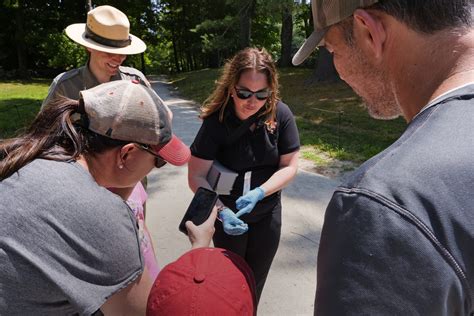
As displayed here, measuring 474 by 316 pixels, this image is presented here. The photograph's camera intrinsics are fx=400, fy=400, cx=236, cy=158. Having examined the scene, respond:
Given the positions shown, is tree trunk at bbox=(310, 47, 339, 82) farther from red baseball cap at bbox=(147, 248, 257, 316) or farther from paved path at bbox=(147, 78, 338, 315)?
red baseball cap at bbox=(147, 248, 257, 316)

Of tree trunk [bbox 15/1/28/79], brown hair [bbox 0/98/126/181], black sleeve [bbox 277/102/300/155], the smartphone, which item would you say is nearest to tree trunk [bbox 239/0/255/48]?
black sleeve [bbox 277/102/300/155]

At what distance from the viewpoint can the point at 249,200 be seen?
95.0 inches

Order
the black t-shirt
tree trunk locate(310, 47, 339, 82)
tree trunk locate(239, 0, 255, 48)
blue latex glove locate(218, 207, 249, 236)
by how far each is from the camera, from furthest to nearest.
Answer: tree trunk locate(239, 0, 255, 48) < tree trunk locate(310, 47, 339, 82) < the black t-shirt < blue latex glove locate(218, 207, 249, 236)

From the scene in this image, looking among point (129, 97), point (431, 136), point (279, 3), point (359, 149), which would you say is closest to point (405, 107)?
point (431, 136)

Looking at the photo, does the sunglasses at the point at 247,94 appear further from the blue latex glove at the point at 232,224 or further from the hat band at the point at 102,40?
the hat band at the point at 102,40

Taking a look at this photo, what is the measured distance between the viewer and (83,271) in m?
1.16

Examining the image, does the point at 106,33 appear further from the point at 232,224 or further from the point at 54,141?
the point at 54,141

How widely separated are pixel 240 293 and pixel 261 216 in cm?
130

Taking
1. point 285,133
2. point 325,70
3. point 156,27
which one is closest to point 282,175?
point 285,133

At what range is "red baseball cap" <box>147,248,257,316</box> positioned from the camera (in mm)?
1225

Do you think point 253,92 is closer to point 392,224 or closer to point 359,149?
point 392,224

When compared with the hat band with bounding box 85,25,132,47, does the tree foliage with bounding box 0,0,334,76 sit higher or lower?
higher

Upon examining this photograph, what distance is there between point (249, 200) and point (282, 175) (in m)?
0.30

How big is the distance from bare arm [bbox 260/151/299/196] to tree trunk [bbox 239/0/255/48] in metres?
13.8
